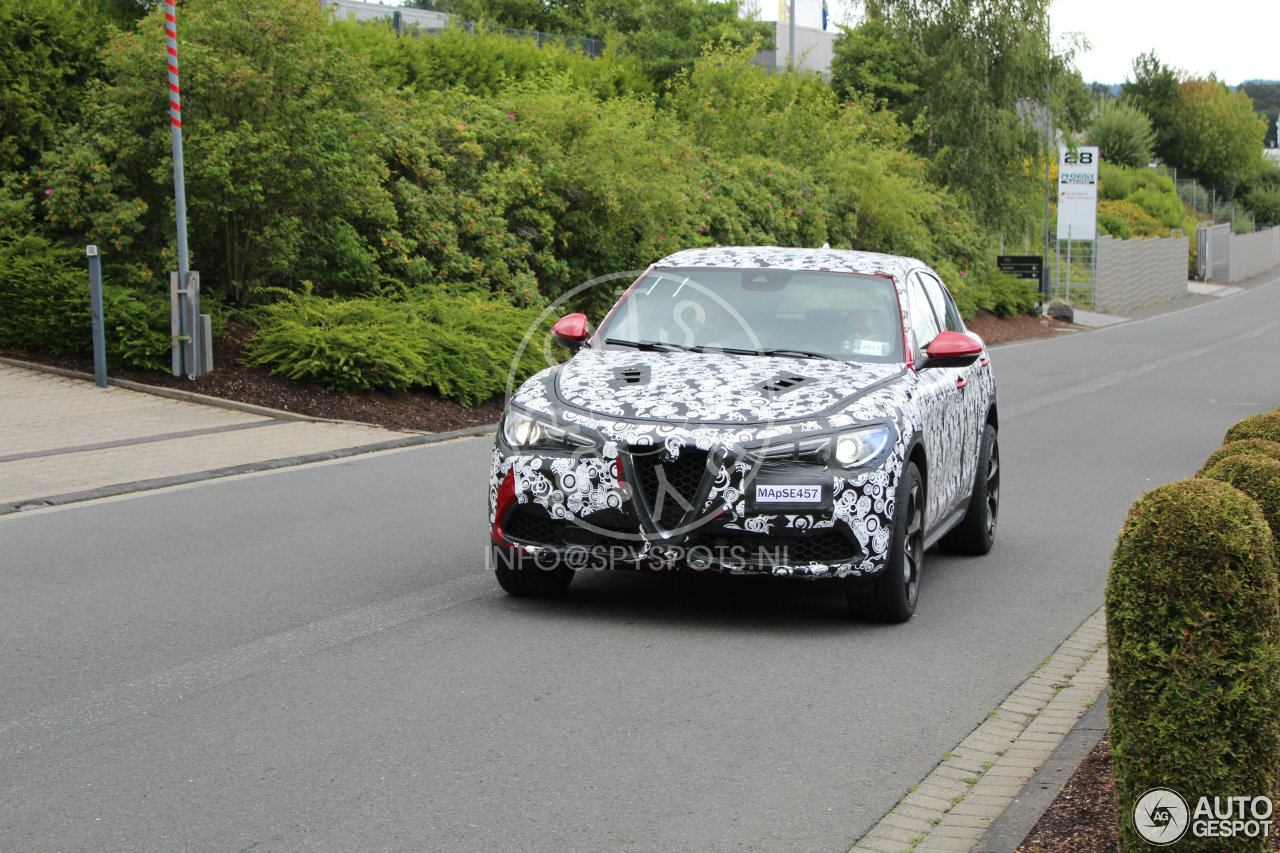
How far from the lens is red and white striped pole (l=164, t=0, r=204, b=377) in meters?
15.5

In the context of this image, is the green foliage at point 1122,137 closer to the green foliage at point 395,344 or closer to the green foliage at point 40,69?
the green foliage at point 395,344

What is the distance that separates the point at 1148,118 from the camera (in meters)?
92.8

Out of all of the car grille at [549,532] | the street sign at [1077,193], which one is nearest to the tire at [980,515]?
the car grille at [549,532]

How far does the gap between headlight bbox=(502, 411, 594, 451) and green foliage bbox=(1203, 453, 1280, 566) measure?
8.80ft

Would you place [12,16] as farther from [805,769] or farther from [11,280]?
[805,769]

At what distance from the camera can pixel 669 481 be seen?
21.6 ft

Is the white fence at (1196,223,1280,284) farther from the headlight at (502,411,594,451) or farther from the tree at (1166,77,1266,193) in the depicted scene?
the headlight at (502,411,594,451)

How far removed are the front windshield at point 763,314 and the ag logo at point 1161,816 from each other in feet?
13.4

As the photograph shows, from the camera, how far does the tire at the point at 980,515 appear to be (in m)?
9.05

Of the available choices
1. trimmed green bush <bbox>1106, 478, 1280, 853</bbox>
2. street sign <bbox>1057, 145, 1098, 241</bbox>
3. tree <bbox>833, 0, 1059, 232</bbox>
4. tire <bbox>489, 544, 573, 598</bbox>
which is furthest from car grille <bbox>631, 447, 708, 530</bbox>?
street sign <bbox>1057, 145, 1098, 241</bbox>

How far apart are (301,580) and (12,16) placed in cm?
1405

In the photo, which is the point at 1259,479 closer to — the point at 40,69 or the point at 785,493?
the point at 785,493

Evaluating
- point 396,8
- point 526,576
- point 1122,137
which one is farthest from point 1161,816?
point 1122,137

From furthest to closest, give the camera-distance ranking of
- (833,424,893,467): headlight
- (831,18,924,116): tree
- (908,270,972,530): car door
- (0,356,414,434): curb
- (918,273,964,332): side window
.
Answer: (831,18,924,116): tree < (0,356,414,434): curb < (918,273,964,332): side window < (908,270,972,530): car door < (833,424,893,467): headlight
